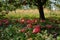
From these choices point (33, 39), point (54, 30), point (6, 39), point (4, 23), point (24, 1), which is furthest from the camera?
point (24, 1)

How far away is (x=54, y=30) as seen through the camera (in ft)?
39.4

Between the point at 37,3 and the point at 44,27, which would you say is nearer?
the point at 44,27

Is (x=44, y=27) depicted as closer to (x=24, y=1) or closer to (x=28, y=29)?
(x=28, y=29)

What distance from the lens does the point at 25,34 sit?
10883 mm

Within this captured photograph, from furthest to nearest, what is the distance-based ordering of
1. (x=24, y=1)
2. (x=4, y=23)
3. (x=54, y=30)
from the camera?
(x=24, y=1) < (x=4, y=23) < (x=54, y=30)

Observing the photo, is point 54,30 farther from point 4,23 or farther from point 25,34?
point 4,23

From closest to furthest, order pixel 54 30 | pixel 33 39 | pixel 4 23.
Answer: pixel 33 39
pixel 54 30
pixel 4 23

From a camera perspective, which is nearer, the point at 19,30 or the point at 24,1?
the point at 19,30

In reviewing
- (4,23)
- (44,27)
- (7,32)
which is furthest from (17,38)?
(4,23)

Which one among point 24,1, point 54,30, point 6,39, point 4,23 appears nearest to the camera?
point 6,39

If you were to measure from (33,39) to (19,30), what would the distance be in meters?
1.56

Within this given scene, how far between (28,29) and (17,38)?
1.12 m

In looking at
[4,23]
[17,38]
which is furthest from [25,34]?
[4,23]

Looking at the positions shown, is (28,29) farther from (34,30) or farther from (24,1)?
(24,1)
